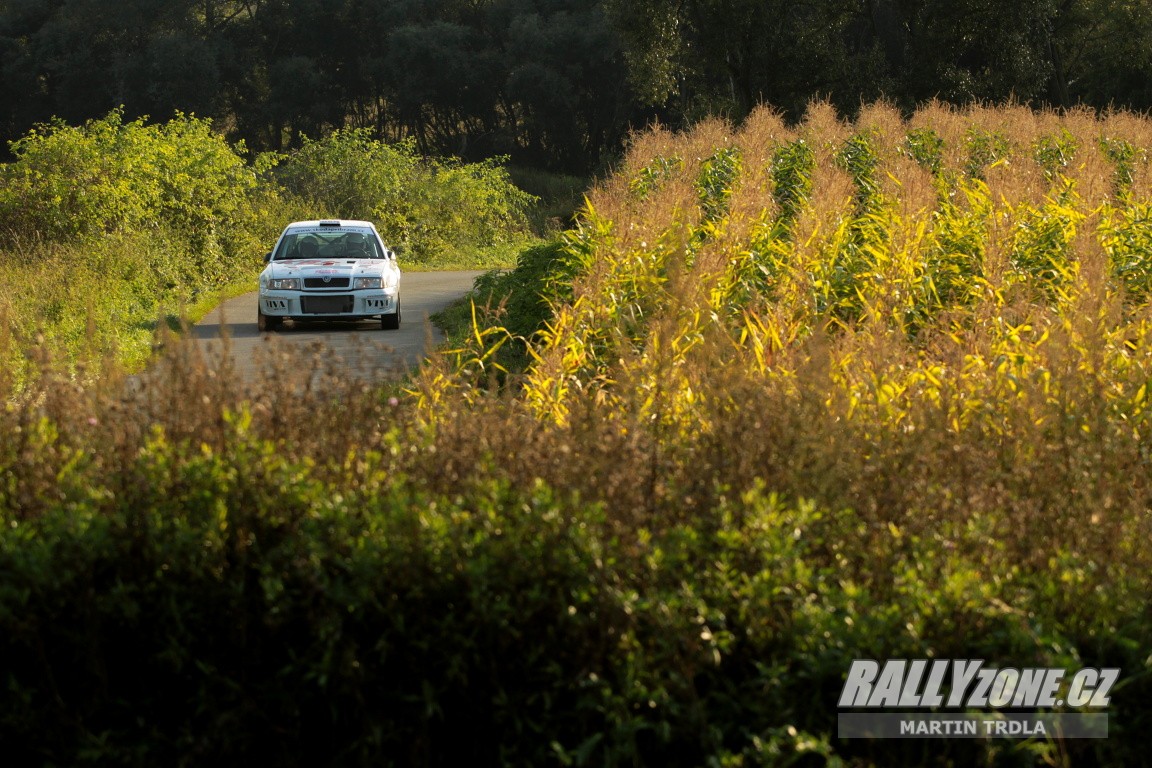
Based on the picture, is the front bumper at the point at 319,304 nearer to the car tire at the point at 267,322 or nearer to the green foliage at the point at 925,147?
the car tire at the point at 267,322

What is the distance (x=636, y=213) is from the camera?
14.1 metres

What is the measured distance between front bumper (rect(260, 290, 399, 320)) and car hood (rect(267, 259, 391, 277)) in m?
0.25

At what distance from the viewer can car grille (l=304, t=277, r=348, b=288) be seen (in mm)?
19062

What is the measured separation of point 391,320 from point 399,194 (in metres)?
20.4

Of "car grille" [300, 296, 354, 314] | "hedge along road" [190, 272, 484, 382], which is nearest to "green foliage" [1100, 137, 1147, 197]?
"hedge along road" [190, 272, 484, 382]

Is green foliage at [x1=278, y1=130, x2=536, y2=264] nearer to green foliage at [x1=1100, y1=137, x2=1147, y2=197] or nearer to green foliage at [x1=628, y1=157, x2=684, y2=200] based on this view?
green foliage at [x1=628, y1=157, x2=684, y2=200]

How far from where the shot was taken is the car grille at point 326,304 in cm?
1906

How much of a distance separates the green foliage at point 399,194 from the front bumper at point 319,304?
1723 centimetres

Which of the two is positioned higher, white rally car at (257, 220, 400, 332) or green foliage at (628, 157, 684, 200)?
green foliage at (628, 157, 684, 200)

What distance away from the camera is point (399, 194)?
129 feet

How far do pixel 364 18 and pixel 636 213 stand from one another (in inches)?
2426

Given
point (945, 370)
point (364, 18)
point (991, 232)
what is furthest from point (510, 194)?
point (945, 370)

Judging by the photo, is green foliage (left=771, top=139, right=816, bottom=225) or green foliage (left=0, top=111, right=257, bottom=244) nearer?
green foliage (left=771, top=139, right=816, bottom=225)

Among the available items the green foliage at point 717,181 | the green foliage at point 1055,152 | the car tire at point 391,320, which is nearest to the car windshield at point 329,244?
the car tire at point 391,320
